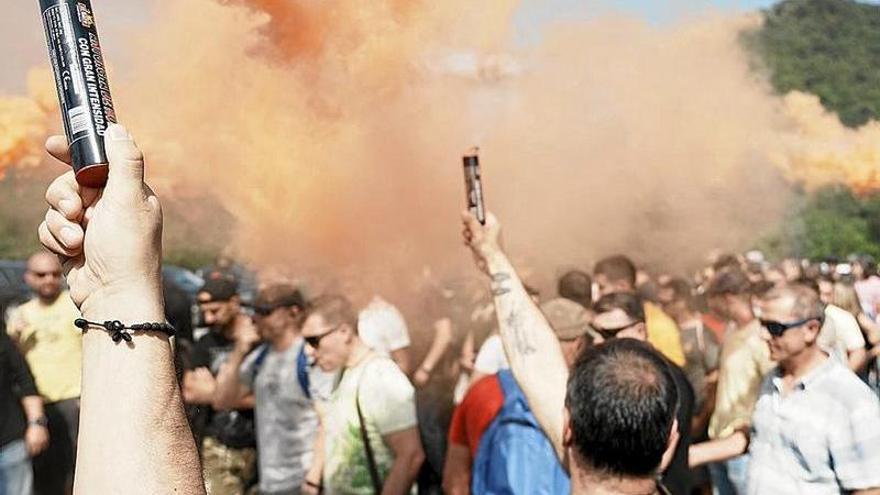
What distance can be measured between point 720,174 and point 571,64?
7.31ft

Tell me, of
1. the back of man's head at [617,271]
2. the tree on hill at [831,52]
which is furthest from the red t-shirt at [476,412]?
the tree on hill at [831,52]

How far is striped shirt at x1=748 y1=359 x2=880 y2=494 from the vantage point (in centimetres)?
379

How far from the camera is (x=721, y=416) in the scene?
6.15 metres

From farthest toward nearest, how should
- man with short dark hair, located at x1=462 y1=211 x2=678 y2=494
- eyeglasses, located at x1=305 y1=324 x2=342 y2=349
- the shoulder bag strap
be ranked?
eyeglasses, located at x1=305 y1=324 x2=342 y2=349
the shoulder bag strap
man with short dark hair, located at x1=462 y1=211 x2=678 y2=494

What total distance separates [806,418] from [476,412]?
4.28ft

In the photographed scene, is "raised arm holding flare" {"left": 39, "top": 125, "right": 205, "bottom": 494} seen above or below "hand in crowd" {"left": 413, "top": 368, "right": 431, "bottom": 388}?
above

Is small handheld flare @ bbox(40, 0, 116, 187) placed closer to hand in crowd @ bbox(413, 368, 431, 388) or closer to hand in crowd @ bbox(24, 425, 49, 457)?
hand in crowd @ bbox(24, 425, 49, 457)

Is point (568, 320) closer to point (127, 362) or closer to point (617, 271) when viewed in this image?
point (617, 271)

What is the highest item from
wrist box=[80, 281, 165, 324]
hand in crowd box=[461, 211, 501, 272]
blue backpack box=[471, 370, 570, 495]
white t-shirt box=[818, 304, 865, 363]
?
hand in crowd box=[461, 211, 501, 272]

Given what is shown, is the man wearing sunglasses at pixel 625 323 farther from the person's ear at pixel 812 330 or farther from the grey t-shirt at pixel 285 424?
the grey t-shirt at pixel 285 424

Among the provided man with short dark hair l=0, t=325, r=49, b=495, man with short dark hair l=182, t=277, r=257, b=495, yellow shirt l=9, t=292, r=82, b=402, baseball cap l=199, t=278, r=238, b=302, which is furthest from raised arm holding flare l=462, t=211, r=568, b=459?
baseball cap l=199, t=278, r=238, b=302

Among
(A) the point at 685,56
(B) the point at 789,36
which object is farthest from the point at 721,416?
(B) the point at 789,36

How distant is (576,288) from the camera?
638 centimetres

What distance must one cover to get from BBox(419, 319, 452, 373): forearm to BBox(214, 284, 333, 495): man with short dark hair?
6.56 ft
